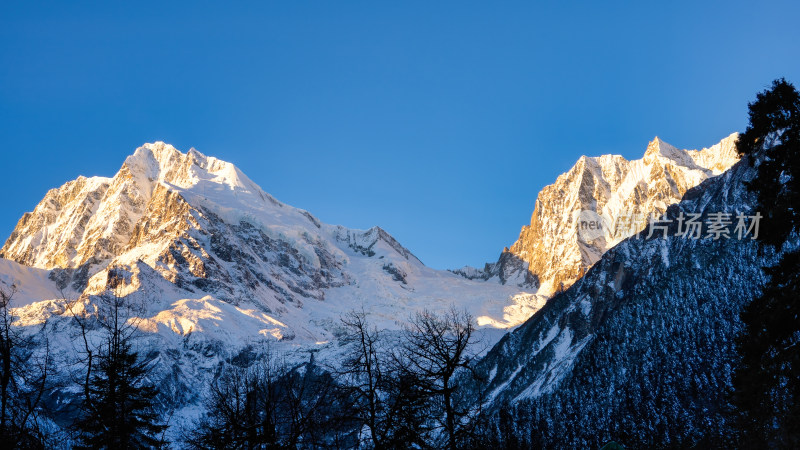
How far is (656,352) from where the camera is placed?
142875 mm

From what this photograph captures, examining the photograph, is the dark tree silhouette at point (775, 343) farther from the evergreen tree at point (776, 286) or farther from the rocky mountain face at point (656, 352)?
the rocky mountain face at point (656, 352)

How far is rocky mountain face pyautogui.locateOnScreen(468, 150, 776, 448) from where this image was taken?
405ft

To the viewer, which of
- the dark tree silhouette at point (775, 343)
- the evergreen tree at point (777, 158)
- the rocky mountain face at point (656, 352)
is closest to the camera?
the dark tree silhouette at point (775, 343)

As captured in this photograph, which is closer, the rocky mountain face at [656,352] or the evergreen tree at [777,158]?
the evergreen tree at [777,158]

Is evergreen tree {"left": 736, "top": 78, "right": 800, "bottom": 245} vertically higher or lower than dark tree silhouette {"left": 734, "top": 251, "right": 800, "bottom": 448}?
higher

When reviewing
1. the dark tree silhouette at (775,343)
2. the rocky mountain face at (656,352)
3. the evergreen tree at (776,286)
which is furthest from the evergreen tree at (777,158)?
the rocky mountain face at (656,352)

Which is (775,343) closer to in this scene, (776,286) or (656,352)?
(776,286)

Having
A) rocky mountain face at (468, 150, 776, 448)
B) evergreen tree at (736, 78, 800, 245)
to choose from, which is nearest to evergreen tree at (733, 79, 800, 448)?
evergreen tree at (736, 78, 800, 245)

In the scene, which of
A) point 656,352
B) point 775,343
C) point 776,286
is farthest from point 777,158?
point 656,352

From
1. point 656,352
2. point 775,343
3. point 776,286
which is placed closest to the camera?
point 775,343

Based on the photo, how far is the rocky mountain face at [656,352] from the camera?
124 meters

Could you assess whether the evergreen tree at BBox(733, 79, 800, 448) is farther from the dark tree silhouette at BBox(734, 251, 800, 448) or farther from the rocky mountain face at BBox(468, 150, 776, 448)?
the rocky mountain face at BBox(468, 150, 776, 448)

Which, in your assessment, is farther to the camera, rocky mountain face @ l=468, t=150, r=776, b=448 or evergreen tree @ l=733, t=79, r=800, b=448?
rocky mountain face @ l=468, t=150, r=776, b=448

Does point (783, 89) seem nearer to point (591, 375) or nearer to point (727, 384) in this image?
point (727, 384)
